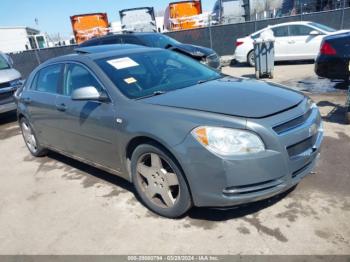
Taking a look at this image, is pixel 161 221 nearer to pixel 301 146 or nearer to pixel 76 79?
pixel 301 146

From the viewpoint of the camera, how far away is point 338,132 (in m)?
5.12

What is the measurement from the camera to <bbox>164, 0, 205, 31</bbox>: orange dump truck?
66.3 ft

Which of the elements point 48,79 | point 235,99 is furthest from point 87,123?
point 235,99

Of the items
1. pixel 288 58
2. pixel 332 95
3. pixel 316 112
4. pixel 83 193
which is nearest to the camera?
pixel 316 112

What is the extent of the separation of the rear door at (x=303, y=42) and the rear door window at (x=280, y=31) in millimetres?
164

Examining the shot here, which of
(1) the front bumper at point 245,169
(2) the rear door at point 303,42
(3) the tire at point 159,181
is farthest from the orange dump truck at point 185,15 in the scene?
(1) the front bumper at point 245,169

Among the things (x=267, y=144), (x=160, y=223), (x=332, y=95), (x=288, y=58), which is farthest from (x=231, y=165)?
(x=288, y=58)

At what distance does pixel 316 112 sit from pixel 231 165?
1.25 m

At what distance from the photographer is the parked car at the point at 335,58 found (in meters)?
6.06

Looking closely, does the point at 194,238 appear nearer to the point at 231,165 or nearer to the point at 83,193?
the point at 231,165

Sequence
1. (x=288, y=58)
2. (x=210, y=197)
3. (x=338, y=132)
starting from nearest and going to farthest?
1. (x=210, y=197)
2. (x=338, y=132)
3. (x=288, y=58)

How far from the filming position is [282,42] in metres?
11.9

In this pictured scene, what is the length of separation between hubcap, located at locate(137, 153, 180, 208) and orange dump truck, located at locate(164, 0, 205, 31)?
1788cm

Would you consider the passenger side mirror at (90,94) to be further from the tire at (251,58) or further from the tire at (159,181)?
the tire at (251,58)
